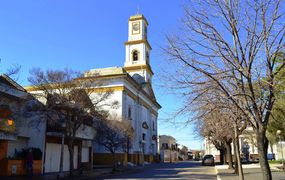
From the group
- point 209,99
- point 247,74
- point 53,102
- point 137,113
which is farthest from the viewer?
point 137,113

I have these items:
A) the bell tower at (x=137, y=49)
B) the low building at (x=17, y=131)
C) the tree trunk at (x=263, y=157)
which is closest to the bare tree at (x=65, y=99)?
the low building at (x=17, y=131)

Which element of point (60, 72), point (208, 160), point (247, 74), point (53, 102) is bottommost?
point (208, 160)

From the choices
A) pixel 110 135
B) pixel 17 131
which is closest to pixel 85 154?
pixel 110 135

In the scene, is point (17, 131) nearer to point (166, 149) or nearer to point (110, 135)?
A: point (110, 135)

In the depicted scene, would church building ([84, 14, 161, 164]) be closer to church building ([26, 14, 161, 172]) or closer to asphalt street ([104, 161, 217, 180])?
church building ([26, 14, 161, 172])

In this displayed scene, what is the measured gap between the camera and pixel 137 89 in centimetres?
5759

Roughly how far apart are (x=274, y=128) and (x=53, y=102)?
2011 centimetres

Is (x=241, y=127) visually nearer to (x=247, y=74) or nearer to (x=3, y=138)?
(x=247, y=74)

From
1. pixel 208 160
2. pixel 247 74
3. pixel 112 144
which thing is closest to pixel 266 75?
pixel 247 74

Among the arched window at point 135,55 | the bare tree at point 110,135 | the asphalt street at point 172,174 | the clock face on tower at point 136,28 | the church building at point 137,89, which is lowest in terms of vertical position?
the asphalt street at point 172,174

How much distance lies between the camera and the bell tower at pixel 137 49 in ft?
211

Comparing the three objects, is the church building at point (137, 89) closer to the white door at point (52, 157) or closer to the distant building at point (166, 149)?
the distant building at point (166, 149)

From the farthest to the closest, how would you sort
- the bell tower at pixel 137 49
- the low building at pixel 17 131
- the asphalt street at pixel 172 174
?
the bell tower at pixel 137 49 → the asphalt street at pixel 172 174 → the low building at pixel 17 131

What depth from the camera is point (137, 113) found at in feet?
189
